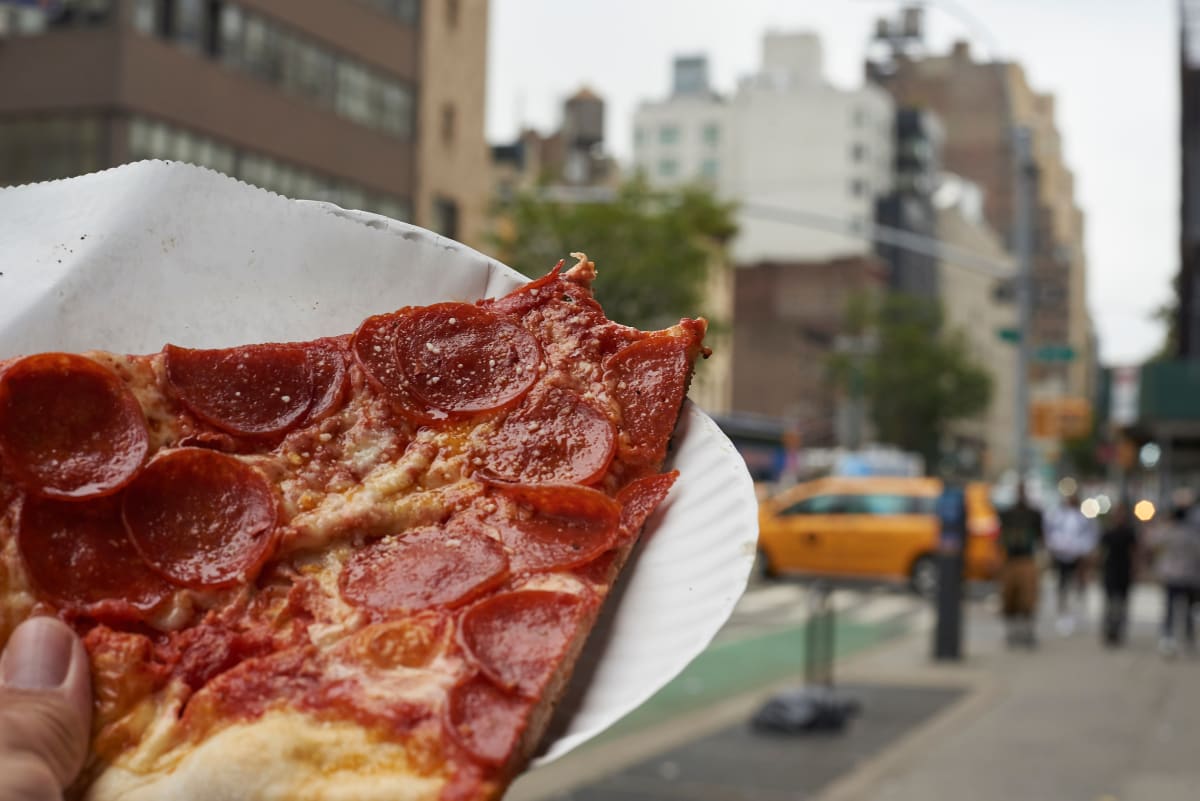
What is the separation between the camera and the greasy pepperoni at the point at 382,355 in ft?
7.50

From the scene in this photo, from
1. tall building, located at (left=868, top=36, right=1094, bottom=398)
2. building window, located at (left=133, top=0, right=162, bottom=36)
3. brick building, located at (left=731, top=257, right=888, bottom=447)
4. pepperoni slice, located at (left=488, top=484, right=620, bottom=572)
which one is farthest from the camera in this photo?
tall building, located at (left=868, top=36, right=1094, bottom=398)

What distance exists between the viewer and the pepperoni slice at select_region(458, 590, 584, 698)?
72.7 inches

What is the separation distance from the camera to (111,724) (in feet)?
6.21

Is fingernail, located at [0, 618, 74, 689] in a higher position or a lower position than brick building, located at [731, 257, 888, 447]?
higher

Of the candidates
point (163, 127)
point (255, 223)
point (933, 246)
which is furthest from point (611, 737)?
point (163, 127)

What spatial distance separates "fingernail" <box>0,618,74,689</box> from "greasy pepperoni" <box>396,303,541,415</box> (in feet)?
2.21

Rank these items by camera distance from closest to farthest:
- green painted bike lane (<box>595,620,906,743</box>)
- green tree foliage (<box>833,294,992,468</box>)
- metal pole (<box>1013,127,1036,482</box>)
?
green painted bike lane (<box>595,620,906,743</box>) → metal pole (<box>1013,127,1036,482</box>) → green tree foliage (<box>833,294,992,468</box>)

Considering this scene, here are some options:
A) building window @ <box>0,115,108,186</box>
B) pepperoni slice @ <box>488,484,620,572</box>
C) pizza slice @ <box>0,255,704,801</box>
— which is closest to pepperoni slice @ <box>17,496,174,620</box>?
pizza slice @ <box>0,255,704,801</box>

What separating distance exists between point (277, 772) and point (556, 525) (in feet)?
1.78

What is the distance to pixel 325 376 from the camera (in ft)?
7.55

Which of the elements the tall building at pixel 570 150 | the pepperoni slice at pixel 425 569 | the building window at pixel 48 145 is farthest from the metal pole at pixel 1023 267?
the tall building at pixel 570 150

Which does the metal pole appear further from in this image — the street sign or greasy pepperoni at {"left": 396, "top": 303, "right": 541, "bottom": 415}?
greasy pepperoni at {"left": 396, "top": 303, "right": 541, "bottom": 415}

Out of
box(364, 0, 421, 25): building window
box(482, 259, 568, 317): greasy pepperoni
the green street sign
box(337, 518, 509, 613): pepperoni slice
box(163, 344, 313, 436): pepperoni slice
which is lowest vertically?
the green street sign

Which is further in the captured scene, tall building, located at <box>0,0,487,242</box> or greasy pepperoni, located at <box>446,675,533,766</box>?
tall building, located at <box>0,0,487,242</box>
